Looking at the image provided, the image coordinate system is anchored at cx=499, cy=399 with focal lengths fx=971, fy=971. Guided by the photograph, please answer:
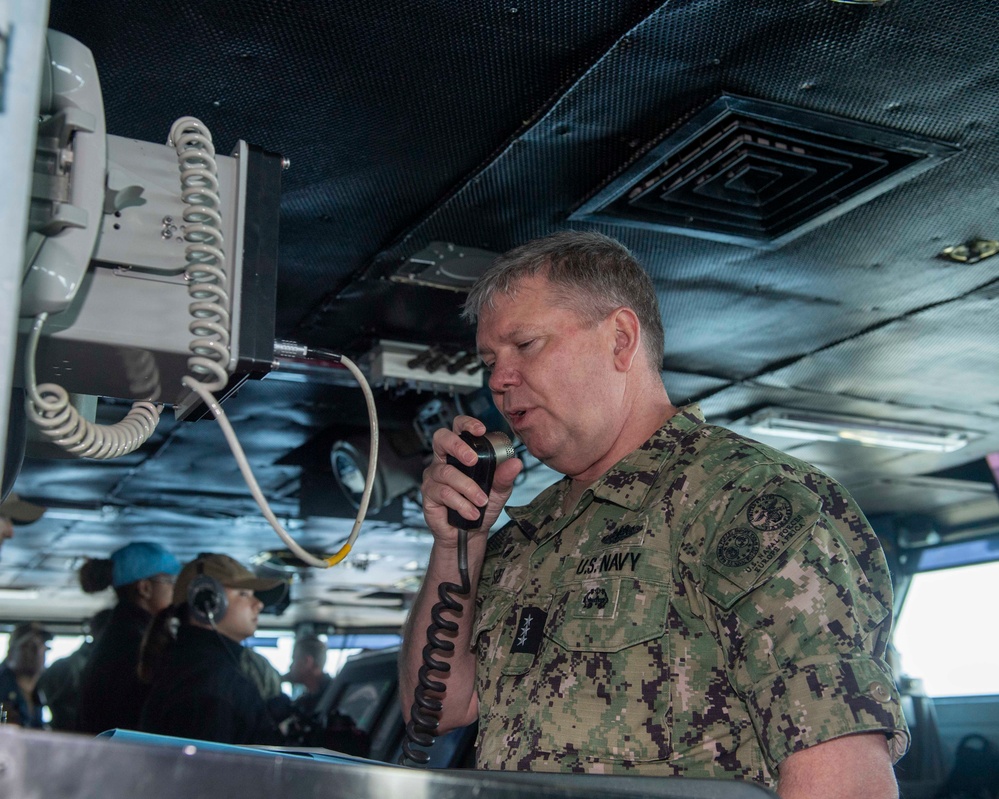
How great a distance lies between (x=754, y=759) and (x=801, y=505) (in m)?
0.33

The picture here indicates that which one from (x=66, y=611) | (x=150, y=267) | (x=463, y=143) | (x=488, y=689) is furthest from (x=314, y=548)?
(x=150, y=267)

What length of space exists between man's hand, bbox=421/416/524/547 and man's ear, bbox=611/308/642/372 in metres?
0.25

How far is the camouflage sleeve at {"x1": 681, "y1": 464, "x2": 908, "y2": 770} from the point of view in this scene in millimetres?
1096

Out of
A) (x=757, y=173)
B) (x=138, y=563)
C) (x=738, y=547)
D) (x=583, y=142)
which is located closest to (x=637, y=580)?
(x=738, y=547)

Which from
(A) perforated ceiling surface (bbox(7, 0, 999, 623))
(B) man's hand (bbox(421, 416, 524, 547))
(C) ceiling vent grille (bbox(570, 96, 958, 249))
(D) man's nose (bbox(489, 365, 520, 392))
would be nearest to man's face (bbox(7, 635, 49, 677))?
(A) perforated ceiling surface (bbox(7, 0, 999, 623))

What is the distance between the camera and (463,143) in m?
2.68

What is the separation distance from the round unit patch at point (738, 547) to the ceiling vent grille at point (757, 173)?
5.14 feet

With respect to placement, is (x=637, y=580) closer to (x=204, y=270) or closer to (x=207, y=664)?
(x=204, y=270)

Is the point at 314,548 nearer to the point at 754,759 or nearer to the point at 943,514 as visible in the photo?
the point at 943,514

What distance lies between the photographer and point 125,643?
4105mm

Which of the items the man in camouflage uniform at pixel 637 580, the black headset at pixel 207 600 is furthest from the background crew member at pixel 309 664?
the man in camouflage uniform at pixel 637 580

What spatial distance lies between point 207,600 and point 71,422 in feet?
9.11

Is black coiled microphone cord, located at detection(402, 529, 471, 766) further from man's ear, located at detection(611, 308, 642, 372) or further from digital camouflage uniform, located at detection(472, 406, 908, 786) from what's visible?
man's ear, located at detection(611, 308, 642, 372)

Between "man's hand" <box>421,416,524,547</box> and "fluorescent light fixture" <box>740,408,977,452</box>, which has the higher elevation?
"fluorescent light fixture" <box>740,408,977,452</box>
